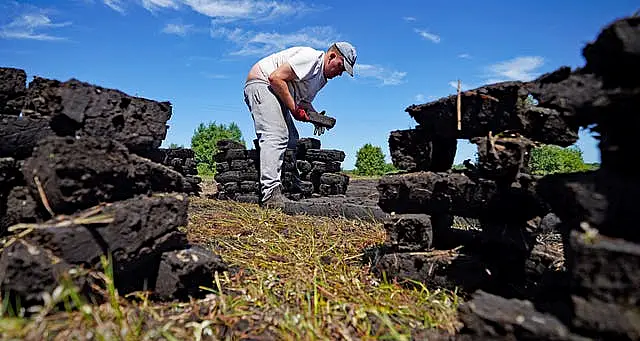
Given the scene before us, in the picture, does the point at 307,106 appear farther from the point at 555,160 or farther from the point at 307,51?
the point at 555,160

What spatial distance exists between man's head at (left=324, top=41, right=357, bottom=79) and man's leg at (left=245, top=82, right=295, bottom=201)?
3.84 feet

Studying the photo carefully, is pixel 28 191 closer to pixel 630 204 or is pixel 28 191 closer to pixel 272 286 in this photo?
pixel 272 286

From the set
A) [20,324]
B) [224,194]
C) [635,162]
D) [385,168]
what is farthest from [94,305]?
[385,168]

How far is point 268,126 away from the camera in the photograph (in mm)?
8078

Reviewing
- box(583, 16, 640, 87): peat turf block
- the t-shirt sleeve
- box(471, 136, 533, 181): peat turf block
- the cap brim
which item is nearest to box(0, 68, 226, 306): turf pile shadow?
box(471, 136, 533, 181): peat turf block

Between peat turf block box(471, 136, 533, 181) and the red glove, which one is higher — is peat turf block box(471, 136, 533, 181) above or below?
below

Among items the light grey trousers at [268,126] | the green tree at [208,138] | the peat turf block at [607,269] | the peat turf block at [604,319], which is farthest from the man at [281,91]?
the green tree at [208,138]

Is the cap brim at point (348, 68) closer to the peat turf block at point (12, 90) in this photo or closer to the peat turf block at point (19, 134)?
the peat turf block at point (12, 90)

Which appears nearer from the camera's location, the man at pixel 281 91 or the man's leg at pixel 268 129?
the man at pixel 281 91

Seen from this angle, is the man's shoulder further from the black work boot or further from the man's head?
the black work boot

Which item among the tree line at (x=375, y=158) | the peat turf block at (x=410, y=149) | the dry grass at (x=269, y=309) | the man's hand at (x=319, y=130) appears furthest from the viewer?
the tree line at (x=375, y=158)

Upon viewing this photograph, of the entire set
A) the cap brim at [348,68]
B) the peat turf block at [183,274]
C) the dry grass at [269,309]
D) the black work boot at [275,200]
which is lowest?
the dry grass at [269,309]

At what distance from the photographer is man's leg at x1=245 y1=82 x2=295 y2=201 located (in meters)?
7.93

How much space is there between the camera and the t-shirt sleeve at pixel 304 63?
729 centimetres
